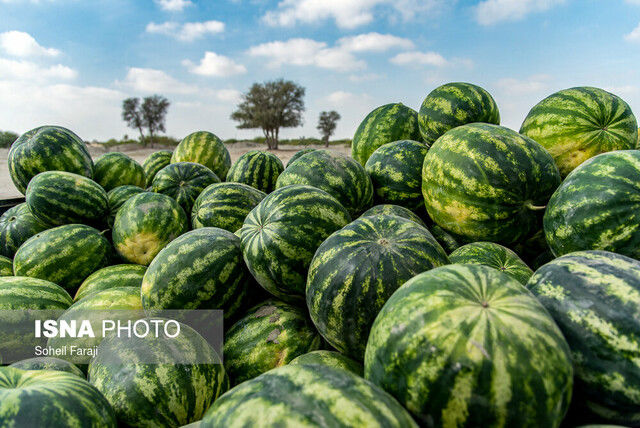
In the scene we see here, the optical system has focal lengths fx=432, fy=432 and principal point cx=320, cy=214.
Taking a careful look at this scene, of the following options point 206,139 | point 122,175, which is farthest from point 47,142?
point 206,139

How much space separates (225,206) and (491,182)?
1815mm

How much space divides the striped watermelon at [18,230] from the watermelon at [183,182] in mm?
1033

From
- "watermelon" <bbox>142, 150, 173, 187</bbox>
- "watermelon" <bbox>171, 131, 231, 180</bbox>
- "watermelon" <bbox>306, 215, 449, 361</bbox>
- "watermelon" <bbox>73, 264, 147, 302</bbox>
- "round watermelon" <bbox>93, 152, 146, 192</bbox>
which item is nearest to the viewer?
"watermelon" <bbox>306, 215, 449, 361</bbox>

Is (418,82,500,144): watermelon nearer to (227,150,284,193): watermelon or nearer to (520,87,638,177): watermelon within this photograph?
(520,87,638,177): watermelon

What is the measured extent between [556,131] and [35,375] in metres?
3.03

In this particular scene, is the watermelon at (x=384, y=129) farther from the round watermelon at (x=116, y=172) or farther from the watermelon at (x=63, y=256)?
the round watermelon at (x=116, y=172)

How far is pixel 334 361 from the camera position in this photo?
6.00ft

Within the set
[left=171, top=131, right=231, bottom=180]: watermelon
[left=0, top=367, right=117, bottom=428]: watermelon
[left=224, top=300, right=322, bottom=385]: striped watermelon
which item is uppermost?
[left=171, top=131, right=231, bottom=180]: watermelon

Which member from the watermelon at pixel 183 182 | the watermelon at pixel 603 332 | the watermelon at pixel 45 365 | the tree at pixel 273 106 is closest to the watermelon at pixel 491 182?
the watermelon at pixel 603 332

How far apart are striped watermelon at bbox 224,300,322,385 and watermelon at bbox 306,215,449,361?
1.16ft

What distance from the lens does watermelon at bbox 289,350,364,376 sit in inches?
71.0

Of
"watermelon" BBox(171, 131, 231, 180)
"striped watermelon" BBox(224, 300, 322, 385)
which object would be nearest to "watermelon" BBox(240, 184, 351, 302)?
"striped watermelon" BBox(224, 300, 322, 385)

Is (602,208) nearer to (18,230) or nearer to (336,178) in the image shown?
(336,178)

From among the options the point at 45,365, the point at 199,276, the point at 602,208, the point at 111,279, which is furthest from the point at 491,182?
the point at 111,279
